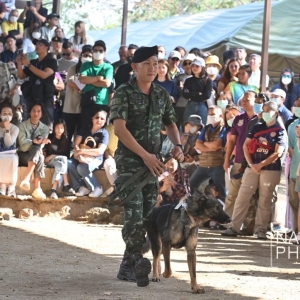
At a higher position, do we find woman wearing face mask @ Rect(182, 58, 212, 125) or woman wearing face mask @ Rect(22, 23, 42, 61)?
woman wearing face mask @ Rect(22, 23, 42, 61)

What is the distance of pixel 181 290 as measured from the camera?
857cm

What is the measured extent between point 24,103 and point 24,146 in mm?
1324

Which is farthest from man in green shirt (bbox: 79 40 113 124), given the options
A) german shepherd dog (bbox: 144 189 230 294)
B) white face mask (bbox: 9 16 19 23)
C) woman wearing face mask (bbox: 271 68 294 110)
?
german shepherd dog (bbox: 144 189 230 294)

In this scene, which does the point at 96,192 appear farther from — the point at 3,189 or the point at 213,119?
the point at 213,119

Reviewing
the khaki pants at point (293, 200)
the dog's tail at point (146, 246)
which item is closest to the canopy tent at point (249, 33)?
the khaki pants at point (293, 200)

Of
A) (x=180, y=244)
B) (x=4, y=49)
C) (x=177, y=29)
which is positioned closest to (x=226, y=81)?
(x=4, y=49)

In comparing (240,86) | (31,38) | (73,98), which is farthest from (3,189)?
(31,38)

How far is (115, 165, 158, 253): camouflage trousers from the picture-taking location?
8484 mm

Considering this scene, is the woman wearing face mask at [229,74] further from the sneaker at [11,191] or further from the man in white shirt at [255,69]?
the sneaker at [11,191]

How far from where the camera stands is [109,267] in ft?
33.4

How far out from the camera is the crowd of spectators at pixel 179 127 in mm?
14000

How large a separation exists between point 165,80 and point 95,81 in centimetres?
134

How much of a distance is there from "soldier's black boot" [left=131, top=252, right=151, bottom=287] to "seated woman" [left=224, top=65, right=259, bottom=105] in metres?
8.51

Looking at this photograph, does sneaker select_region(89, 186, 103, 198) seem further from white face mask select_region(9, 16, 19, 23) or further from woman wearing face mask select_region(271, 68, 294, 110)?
white face mask select_region(9, 16, 19, 23)
